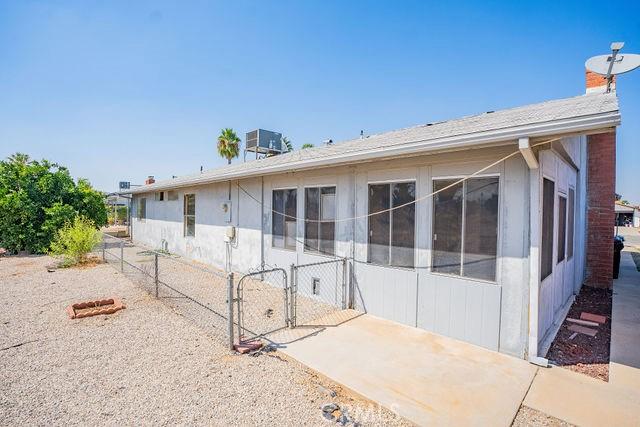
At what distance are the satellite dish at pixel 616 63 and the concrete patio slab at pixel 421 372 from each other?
5.28m

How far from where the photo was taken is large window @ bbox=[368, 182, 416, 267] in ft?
16.4

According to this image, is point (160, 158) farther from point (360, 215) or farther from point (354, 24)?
point (360, 215)

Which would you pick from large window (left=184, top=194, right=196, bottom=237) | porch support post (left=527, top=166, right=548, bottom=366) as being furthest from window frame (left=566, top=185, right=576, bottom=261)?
large window (left=184, top=194, right=196, bottom=237)

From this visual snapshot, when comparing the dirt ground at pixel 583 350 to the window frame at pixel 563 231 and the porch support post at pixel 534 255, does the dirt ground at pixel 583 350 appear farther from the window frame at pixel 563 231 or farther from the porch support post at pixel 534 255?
the window frame at pixel 563 231

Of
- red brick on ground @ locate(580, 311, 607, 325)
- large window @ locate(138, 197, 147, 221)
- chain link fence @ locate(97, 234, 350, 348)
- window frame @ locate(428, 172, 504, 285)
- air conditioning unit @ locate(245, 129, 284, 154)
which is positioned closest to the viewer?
window frame @ locate(428, 172, 504, 285)

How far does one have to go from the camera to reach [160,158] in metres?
18.2

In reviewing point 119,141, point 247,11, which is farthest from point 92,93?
point 247,11

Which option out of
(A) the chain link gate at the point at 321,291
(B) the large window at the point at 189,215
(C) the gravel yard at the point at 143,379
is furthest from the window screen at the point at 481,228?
(B) the large window at the point at 189,215

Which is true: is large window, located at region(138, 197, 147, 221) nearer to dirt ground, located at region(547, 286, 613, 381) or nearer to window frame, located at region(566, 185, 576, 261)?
dirt ground, located at region(547, 286, 613, 381)

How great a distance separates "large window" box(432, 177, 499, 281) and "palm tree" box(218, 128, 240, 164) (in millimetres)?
25703

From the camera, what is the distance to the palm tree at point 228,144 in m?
27.5

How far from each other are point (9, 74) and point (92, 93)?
2131 millimetres

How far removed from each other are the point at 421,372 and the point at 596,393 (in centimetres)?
182

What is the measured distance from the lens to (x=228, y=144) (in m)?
27.5
